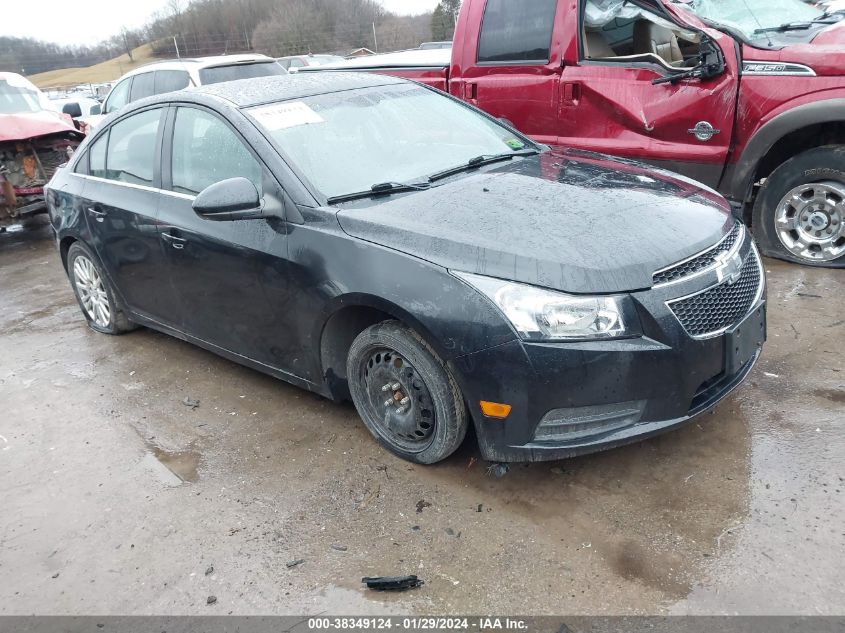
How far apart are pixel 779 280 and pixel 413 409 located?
3.19 metres

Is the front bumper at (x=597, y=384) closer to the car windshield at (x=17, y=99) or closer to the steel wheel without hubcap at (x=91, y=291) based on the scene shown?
the steel wheel without hubcap at (x=91, y=291)

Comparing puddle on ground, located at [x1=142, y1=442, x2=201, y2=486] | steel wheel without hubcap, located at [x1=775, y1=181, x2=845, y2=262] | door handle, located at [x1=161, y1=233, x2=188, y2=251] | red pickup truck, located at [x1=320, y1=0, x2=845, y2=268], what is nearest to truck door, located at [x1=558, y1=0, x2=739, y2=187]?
red pickup truck, located at [x1=320, y1=0, x2=845, y2=268]

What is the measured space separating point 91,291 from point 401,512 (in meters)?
3.36

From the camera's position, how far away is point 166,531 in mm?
2924

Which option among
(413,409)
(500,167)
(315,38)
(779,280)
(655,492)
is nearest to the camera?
(655,492)

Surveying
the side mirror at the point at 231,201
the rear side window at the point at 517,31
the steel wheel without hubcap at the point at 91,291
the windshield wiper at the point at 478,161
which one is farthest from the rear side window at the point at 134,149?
the rear side window at the point at 517,31

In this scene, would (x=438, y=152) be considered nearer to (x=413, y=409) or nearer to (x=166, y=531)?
(x=413, y=409)

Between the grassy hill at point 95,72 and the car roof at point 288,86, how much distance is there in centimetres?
4132

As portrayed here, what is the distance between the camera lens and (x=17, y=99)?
9.32 meters

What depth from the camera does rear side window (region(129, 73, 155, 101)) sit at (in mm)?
9406

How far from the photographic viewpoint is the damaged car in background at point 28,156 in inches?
319

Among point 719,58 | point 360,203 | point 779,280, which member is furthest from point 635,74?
point 360,203

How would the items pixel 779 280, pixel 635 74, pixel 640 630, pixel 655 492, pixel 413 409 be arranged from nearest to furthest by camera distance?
pixel 640 630
pixel 655 492
pixel 413 409
pixel 779 280
pixel 635 74

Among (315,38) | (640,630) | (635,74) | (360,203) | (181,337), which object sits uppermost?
(315,38)
